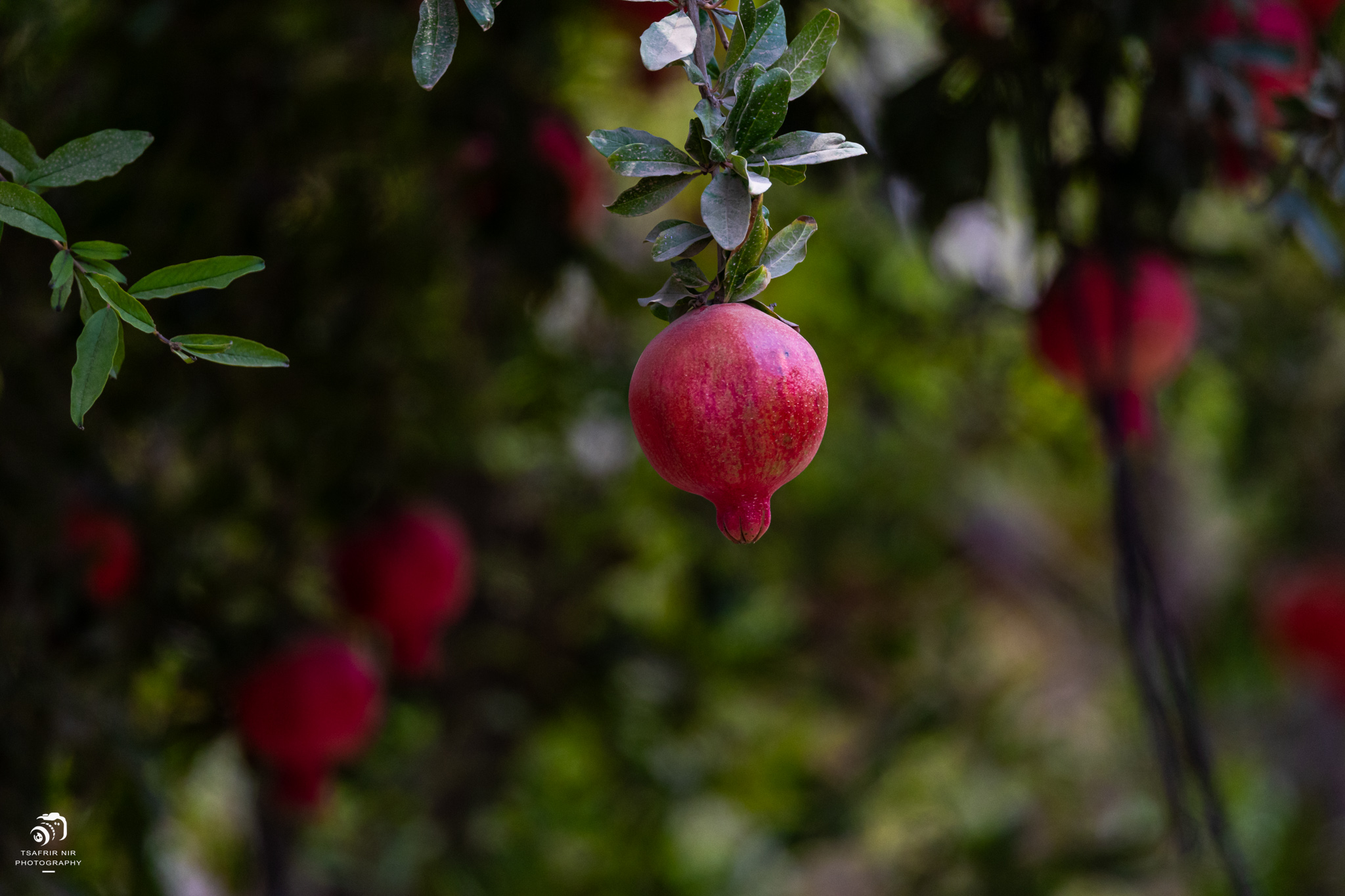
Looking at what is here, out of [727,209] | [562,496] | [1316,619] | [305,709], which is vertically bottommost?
[1316,619]

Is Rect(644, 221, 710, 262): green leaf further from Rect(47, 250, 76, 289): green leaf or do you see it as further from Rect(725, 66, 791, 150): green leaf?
Rect(47, 250, 76, 289): green leaf

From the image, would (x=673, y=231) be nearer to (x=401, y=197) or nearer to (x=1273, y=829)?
(x=401, y=197)

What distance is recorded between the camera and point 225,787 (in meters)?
1.72

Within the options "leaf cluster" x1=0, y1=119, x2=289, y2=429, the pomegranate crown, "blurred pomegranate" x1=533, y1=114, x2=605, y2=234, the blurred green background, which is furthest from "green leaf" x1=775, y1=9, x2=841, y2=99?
"blurred pomegranate" x1=533, y1=114, x2=605, y2=234

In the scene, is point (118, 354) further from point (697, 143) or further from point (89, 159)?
point (697, 143)

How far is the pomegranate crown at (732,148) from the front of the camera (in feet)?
1.11

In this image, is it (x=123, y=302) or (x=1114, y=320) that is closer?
(x=123, y=302)

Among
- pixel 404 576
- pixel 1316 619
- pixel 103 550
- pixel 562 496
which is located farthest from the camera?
pixel 1316 619

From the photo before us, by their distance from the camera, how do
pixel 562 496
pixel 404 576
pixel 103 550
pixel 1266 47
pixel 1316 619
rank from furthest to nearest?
pixel 1316 619 < pixel 562 496 < pixel 404 576 < pixel 103 550 < pixel 1266 47

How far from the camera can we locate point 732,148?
352mm

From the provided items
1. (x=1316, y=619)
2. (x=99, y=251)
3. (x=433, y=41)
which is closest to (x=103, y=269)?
(x=99, y=251)

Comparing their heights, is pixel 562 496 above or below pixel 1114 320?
below

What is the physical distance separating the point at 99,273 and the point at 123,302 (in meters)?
0.02

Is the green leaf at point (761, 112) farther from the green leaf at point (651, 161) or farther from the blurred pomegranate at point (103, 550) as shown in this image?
the blurred pomegranate at point (103, 550)
